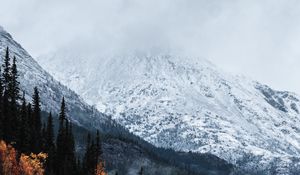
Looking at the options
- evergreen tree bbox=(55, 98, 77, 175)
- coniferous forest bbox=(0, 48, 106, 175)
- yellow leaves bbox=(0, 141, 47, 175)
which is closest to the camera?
yellow leaves bbox=(0, 141, 47, 175)

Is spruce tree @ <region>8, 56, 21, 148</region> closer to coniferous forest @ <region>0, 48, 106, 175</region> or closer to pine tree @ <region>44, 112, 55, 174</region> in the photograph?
coniferous forest @ <region>0, 48, 106, 175</region>

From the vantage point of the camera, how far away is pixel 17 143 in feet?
537

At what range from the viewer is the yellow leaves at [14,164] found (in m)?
153

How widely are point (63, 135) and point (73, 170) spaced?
937 centimetres

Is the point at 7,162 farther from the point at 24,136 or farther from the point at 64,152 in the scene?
the point at 64,152

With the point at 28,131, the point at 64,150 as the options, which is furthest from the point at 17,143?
the point at 64,150

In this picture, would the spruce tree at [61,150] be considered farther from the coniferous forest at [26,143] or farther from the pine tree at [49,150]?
the pine tree at [49,150]

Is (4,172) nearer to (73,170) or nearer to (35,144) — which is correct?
(35,144)

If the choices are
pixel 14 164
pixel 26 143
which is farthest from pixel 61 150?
pixel 14 164

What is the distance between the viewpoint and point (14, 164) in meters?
154

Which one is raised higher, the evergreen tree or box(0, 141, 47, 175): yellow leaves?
the evergreen tree

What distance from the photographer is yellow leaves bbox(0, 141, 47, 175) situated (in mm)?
152750

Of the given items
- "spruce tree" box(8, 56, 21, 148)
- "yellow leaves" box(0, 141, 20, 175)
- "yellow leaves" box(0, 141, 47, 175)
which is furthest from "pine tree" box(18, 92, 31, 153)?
"yellow leaves" box(0, 141, 20, 175)

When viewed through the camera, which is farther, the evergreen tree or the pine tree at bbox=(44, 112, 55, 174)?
the evergreen tree
